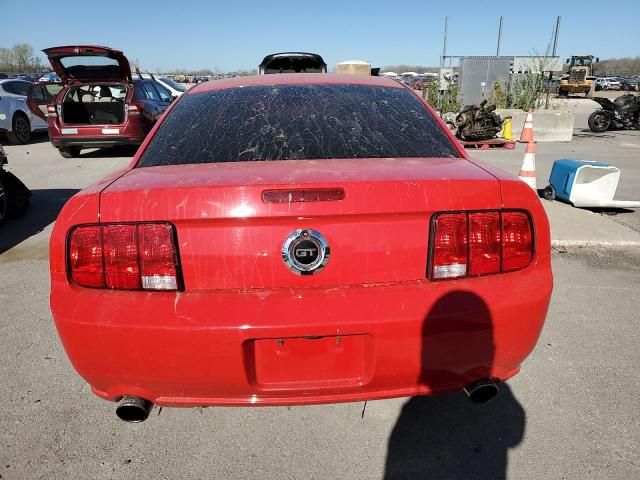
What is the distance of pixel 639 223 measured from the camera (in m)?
5.32

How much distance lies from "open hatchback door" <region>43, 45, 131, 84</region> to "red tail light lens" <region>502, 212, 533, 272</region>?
28.7 feet

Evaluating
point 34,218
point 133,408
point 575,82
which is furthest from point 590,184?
point 575,82

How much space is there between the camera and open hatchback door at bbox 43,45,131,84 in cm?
824

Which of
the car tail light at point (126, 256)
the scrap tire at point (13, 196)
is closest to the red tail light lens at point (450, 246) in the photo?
the car tail light at point (126, 256)

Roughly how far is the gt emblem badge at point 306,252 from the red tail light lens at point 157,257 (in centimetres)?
41

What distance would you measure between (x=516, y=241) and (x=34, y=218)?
19.2 feet

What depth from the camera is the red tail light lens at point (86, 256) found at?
169cm

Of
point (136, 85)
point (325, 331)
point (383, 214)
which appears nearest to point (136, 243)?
point (325, 331)

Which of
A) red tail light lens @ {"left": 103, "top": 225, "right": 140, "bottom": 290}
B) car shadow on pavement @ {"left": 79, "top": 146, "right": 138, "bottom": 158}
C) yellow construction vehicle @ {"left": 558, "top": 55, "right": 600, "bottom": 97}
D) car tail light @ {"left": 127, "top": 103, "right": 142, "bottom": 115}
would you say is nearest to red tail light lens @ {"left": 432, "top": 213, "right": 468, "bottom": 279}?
red tail light lens @ {"left": 103, "top": 225, "right": 140, "bottom": 290}

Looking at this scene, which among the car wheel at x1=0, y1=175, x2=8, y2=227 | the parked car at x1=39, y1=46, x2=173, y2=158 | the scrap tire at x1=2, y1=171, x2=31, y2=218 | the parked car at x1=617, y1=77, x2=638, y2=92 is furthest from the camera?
the parked car at x1=617, y1=77, x2=638, y2=92

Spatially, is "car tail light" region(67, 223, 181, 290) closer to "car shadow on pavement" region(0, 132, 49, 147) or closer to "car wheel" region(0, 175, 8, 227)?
"car wheel" region(0, 175, 8, 227)

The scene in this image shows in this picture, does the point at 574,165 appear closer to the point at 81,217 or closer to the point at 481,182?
Answer: the point at 481,182

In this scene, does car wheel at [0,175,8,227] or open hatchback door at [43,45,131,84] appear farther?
open hatchback door at [43,45,131,84]

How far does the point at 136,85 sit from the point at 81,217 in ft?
32.0
